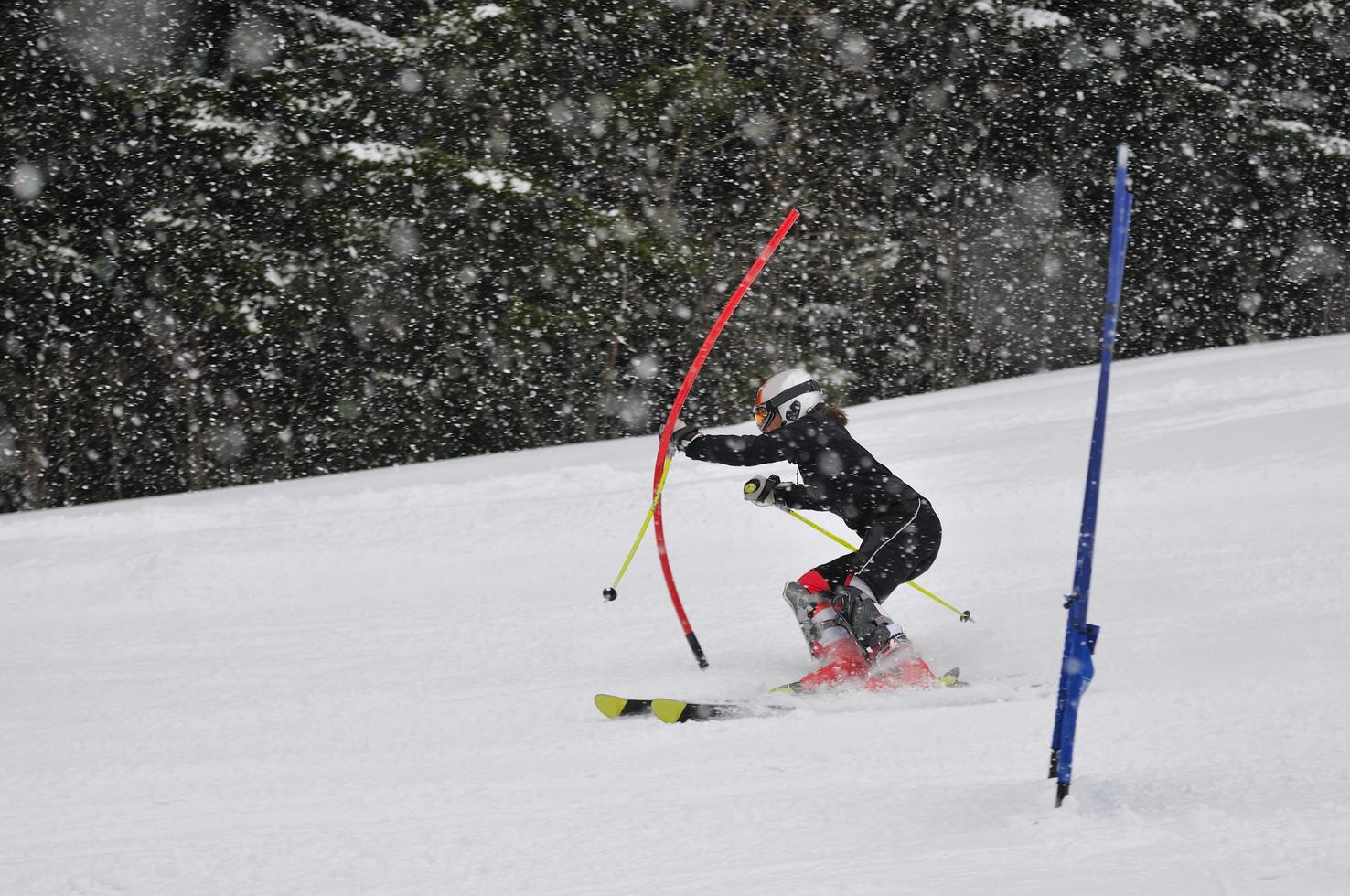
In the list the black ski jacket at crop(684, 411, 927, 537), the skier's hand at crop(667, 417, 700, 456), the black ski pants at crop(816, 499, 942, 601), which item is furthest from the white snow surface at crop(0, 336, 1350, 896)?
the skier's hand at crop(667, 417, 700, 456)

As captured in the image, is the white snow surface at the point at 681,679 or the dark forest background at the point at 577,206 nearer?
the white snow surface at the point at 681,679

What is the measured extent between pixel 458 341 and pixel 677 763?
12.6 metres

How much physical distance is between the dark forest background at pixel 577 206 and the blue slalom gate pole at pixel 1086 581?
1270 cm

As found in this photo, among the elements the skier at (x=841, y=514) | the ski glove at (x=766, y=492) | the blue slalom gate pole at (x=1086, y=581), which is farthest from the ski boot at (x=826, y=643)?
the blue slalom gate pole at (x=1086, y=581)

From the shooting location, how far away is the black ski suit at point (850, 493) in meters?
5.45

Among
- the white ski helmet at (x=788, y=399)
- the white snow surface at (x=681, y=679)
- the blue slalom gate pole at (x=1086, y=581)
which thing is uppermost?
the blue slalom gate pole at (x=1086, y=581)

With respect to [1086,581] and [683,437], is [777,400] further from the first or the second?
[1086,581]

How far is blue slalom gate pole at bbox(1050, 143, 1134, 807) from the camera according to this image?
3.06 meters

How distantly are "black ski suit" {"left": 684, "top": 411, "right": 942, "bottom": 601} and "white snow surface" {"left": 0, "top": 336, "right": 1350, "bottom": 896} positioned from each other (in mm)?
648

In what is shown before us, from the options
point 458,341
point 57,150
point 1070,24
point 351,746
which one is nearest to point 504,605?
point 351,746

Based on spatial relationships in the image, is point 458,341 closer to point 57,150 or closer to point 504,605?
point 57,150

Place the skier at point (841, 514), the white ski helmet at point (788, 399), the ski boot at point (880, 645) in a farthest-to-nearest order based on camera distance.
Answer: the white ski helmet at point (788, 399)
the skier at point (841, 514)
the ski boot at point (880, 645)

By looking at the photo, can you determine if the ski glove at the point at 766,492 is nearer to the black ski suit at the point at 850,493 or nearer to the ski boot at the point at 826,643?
the black ski suit at the point at 850,493

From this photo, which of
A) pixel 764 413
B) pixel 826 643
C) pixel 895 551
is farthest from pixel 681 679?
pixel 764 413
